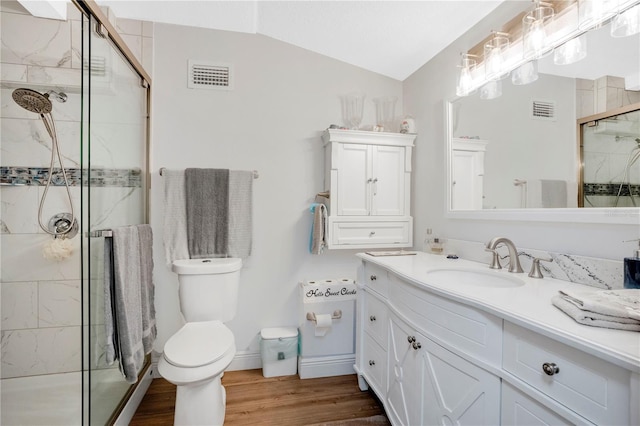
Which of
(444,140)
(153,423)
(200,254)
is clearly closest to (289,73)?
(444,140)

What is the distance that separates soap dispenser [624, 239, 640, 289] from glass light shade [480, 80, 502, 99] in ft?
3.33

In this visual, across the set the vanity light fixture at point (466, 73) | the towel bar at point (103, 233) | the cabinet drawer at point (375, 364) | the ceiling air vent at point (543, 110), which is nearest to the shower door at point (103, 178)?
the towel bar at point (103, 233)

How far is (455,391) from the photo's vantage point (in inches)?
42.0

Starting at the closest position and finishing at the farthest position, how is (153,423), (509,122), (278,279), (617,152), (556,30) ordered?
(617,152)
(556,30)
(509,122)
(153,423)
(278,279)

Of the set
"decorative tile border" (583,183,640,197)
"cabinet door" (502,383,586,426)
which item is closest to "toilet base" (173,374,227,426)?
"cabinet door" (502,383,586,426)

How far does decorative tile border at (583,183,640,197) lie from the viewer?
102 centimetres

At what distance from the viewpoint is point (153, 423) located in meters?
1.69

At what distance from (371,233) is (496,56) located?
4.33 ft

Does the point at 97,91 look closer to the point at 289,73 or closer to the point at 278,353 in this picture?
the point at 289,73

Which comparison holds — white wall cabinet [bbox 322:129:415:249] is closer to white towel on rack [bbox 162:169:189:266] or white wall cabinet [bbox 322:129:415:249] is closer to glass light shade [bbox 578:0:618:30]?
white towel on rack [bbox 162:169:189:266]

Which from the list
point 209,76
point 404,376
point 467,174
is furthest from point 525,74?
point 209,76

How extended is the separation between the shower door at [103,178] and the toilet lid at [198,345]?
0.31 metres

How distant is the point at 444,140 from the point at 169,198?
1917 millimetres

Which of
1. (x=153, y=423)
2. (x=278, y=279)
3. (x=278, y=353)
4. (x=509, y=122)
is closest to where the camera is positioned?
(x=509, y=122)
